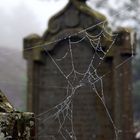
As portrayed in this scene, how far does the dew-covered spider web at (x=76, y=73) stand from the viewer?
25.9 ft

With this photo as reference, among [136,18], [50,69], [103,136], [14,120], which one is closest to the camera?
[14,120]

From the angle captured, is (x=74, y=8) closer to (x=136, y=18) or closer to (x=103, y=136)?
(x=103, y=136)

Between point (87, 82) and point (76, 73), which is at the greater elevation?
point (76, 73)

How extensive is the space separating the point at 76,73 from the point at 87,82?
200mm

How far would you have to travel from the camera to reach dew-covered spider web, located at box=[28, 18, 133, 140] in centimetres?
789

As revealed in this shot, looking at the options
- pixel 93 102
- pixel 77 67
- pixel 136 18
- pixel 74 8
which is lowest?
pixel 93 102

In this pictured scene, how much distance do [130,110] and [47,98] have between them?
1260mm

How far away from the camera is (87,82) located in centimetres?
789

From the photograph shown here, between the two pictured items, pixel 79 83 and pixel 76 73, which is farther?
pixel 76 73

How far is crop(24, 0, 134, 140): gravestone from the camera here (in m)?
7.95

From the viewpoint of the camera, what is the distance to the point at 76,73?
794 centimetres

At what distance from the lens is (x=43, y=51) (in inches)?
336

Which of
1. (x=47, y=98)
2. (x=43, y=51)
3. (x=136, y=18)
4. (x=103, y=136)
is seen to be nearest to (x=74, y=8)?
(x=43, y=51)

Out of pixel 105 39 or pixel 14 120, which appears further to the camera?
pixel 105 39
